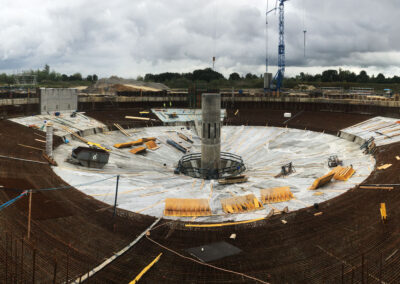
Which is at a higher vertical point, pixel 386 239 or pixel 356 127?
pixel 356 127

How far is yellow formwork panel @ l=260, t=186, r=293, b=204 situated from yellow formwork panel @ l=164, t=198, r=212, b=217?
4.82 m

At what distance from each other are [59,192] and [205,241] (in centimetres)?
1298

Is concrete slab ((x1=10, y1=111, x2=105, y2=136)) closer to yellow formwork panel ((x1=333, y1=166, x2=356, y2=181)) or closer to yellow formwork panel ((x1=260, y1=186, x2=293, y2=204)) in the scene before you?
yellow formwork panel ((x1=260, y1=186, x2=293, y2=204))

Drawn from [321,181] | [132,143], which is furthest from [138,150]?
[321,181]

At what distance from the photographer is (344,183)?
27891 mm

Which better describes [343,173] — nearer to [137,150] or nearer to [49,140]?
[137,150]

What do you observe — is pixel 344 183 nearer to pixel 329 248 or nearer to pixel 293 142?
pixel 329 248

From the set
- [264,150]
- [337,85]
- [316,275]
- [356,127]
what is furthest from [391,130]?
[337,85]

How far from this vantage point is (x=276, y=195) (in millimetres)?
24984

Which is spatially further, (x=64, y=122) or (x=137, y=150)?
(x=64, y=122)

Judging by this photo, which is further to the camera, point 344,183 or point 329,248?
point 344,183

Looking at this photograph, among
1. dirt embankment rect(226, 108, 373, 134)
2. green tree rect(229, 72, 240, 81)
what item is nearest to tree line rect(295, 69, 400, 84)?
green tree rect(229, 72, 240, 81)

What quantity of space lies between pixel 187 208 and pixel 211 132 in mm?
17712

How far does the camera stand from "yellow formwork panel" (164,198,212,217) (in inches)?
869
